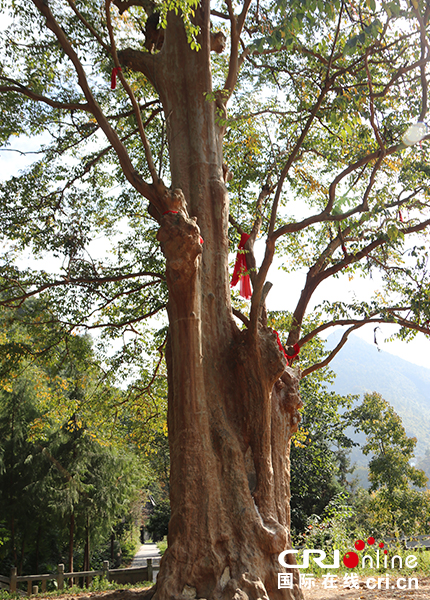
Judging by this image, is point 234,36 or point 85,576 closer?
point 234,36

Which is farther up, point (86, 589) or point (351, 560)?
point (351, 560)

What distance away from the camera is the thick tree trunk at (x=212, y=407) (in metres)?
3.72

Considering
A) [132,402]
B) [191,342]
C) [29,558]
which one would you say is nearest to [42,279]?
[132,402]

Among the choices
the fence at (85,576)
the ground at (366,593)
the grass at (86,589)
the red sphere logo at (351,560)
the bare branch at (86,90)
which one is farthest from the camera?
the fence at (85,576)

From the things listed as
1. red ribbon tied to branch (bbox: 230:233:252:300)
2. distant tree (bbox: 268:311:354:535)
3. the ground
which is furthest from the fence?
red ribbon tied to branch (bbox: 230:233:252:300)

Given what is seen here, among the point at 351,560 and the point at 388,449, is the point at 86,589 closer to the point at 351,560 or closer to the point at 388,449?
the point at 351,560

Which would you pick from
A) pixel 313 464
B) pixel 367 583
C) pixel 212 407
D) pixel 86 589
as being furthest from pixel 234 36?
pixel 313 464

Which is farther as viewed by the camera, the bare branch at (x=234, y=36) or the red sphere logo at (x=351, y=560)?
the red sphere logo at (x=351, y=560)

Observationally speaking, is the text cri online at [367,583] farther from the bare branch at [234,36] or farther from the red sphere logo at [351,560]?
the bare branch at [234,36]

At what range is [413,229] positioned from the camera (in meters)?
6.55

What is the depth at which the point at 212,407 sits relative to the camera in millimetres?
4262

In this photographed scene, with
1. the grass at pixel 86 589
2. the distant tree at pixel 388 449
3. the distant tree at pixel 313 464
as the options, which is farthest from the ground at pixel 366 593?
the distant tree at pixel 388 449

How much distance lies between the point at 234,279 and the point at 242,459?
2.24 meters

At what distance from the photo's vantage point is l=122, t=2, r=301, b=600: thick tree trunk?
3723mm
